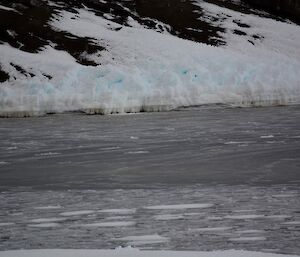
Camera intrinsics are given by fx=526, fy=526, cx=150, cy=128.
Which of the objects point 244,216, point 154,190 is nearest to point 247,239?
point 244,216

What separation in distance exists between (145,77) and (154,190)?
1355 cm

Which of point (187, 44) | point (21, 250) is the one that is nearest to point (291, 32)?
point (187, 44)

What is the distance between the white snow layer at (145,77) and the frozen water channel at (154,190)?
6346mm

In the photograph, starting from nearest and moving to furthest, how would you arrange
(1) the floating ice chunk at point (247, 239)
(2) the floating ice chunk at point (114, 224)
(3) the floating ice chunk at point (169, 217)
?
(1) the floating ice chunk at point (247, 239) → (2) the floating ice chunk at point (114, 224) → (3) the floating ice chunk at point (169, 217)

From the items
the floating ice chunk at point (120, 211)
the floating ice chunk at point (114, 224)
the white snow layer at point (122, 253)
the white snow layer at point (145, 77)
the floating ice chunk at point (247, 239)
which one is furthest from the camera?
the white snow layer at point (145, 77)

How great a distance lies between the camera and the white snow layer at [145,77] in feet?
56.6

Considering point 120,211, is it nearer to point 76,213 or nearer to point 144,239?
point 76,213

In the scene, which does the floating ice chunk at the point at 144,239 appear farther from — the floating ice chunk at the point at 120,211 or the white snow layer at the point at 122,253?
the floating ice chunk at the point at 120,211

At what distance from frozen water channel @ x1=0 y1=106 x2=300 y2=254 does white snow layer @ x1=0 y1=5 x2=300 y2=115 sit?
20.8 ft

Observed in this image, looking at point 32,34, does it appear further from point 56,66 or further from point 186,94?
point 186,94

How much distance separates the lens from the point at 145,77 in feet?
61.6

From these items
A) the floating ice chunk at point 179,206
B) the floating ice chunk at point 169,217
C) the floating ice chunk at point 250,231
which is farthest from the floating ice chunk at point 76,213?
the floating ice chunk at point 250,231

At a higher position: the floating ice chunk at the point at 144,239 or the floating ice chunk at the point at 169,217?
the floating ice chunk at the point at 144,239

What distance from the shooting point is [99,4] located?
29359 mm
